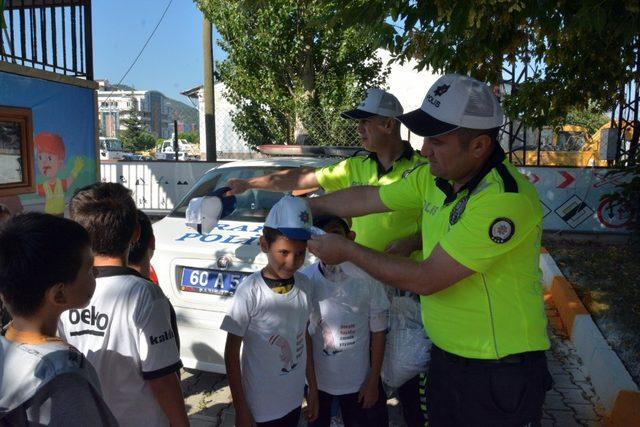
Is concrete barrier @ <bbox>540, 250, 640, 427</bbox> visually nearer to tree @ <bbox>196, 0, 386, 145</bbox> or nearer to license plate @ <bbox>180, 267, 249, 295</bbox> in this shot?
license plate @ <bbox>180, 267, 249, 295</bbox>

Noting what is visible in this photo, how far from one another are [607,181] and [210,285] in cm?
770

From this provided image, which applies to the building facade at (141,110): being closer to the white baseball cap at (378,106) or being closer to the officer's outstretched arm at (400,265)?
the white baseball cap at (378,106)

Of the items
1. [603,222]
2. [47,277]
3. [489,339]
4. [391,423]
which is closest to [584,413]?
[391,423]

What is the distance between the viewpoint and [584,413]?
3549 mm

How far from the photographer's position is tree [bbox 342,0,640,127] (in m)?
3.12

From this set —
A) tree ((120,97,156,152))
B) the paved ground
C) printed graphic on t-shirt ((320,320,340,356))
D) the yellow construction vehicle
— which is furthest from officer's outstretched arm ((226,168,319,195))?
tree ((120,97,156,152))

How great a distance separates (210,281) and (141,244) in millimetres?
1284

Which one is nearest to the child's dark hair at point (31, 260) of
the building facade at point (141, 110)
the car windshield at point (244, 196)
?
the car windshield at point (244, 196)

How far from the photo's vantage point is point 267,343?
2.31 metres

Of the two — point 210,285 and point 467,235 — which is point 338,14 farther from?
point 467,235

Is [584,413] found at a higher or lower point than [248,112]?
lower

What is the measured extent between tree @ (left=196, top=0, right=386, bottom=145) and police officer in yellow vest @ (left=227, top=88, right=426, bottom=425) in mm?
7320

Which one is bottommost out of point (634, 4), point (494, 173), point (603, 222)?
point (603, 222)

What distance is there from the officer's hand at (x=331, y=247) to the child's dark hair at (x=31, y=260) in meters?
0.87
